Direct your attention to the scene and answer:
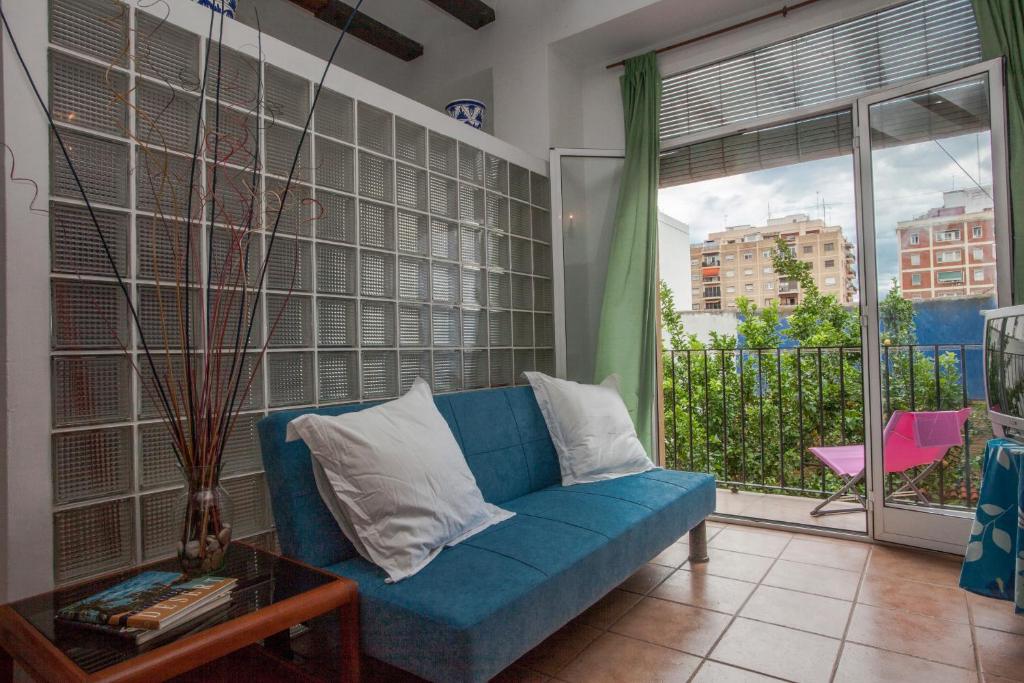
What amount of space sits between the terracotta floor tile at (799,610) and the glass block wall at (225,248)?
152 cm

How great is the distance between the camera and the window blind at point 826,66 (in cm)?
277

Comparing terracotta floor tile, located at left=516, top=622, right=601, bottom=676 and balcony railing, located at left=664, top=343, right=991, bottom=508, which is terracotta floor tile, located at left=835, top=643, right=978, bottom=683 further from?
balcony railing, located at left=664, top=343, right=991, bottom=508

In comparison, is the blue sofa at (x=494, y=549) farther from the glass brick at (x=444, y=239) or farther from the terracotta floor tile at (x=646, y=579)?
the glass brick at (x=444, y=239)

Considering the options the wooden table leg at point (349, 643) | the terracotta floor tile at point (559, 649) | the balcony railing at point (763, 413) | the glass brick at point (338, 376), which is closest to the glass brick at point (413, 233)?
the glass brick at point (338, 376)

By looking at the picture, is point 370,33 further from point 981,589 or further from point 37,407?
point 981,589

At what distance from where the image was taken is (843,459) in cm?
342

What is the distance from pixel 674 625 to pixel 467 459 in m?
0.94

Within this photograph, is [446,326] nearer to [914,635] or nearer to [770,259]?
[914,635]

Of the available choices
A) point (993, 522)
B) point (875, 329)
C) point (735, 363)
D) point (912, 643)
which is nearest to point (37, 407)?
point (912, 643)

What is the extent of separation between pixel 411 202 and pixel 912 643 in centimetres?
245

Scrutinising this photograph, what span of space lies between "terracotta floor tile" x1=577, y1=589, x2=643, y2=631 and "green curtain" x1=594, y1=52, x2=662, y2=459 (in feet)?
3.71

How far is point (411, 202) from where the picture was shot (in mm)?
2578

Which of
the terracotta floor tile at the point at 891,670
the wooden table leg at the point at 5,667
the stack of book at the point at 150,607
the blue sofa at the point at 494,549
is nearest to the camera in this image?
the stack of book at the point at 150,607

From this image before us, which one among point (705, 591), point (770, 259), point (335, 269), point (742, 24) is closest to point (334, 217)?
point (335, 269)
